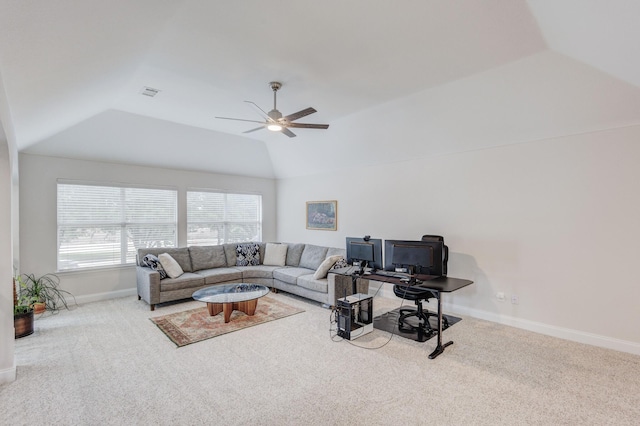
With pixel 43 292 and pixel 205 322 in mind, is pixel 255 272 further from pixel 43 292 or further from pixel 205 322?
pixel 43 292

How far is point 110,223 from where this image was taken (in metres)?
5.55

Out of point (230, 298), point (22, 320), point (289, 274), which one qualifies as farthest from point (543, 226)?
point (22, 320)

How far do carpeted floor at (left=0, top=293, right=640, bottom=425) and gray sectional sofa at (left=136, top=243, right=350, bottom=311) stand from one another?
0.92m

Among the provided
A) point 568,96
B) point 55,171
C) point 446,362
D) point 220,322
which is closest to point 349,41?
point 568,96

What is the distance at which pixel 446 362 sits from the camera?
3.12 m

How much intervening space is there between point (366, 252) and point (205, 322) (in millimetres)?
2419

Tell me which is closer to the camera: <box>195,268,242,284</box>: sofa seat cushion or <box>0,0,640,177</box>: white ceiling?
<box>0,0,640,177</box>: white ceiling

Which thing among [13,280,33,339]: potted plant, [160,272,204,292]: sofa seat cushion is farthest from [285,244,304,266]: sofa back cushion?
[13,280,33,339]: potted plant

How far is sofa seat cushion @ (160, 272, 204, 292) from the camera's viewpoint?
4918mm

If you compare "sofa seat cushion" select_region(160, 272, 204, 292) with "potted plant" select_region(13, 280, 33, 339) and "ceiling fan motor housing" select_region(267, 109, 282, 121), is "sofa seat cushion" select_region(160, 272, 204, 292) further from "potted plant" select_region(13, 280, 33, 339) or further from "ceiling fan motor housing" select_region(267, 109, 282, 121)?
"ceiling fan motor housing" select_region(267, 109, 282, 121)

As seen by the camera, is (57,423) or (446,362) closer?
(57,423)

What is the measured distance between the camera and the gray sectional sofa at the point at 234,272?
16.0 feet

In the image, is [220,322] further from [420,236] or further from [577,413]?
[577,413]

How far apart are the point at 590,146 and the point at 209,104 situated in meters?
4.86
